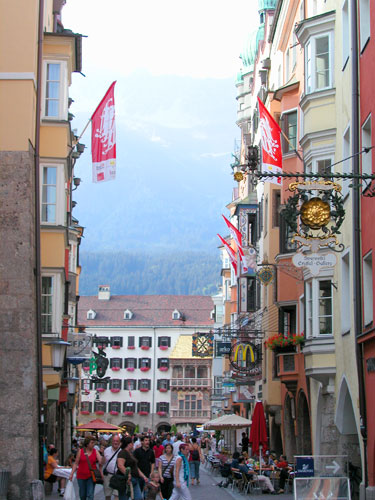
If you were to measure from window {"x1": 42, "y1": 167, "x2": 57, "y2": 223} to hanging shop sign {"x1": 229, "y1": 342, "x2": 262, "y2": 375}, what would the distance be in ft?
53.2

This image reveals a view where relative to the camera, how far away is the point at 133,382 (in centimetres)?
10919

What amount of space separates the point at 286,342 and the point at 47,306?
863cm

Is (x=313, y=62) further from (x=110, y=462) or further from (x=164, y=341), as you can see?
(x=164, y=341)

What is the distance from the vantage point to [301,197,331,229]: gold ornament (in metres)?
15.7

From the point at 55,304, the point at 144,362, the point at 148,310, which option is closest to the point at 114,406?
the point at 144,362

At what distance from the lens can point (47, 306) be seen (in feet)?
89.3

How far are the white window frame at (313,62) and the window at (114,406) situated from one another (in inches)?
3305

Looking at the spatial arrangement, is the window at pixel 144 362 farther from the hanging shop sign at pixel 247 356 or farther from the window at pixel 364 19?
the window at pixel 364 19

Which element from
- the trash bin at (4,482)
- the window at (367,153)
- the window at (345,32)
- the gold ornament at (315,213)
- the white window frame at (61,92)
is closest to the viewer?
the gold ornament at (315,213)

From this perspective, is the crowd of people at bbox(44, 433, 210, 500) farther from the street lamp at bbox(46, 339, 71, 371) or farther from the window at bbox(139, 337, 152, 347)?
the window at bbox(139, 337, 152, 347)

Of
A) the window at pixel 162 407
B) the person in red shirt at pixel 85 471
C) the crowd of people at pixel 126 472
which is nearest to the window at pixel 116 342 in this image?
→ the window at pixel 162 407

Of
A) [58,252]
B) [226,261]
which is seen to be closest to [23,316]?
[58,252]

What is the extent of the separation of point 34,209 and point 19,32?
464cm

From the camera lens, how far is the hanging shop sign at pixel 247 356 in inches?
1658
